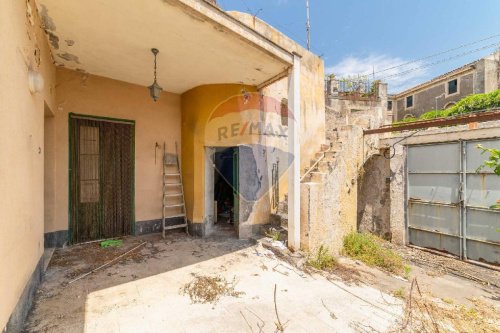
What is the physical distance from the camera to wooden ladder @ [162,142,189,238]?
20.4ft

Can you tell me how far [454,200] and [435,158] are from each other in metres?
1.46

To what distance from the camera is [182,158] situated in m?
6.48

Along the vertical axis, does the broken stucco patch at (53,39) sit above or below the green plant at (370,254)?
above

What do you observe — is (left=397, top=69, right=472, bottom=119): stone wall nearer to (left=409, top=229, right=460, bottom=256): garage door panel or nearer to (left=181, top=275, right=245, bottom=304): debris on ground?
(left=409, top=229, right=460, bottom=256): garage door panel

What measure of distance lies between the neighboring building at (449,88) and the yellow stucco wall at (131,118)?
21.7 m

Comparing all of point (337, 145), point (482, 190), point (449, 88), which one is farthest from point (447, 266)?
point (449, 88)

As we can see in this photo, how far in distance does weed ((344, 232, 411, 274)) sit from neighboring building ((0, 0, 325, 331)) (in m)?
1.94

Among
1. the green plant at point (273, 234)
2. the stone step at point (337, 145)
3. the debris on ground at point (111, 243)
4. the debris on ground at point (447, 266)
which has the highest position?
the stone step at point (337, 145)

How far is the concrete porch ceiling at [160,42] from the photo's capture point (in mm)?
3156

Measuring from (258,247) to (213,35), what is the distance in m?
4.28

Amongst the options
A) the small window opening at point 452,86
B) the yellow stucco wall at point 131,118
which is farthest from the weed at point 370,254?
the small window opening at point 452,86

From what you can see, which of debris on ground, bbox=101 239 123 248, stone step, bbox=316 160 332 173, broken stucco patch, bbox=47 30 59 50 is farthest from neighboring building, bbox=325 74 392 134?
broken stucco patch, bbox=47 30 59 50

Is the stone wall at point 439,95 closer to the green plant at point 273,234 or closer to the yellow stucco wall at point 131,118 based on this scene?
the green plant at point 273,234

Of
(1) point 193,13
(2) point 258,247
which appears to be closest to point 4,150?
(1) point 193,13
